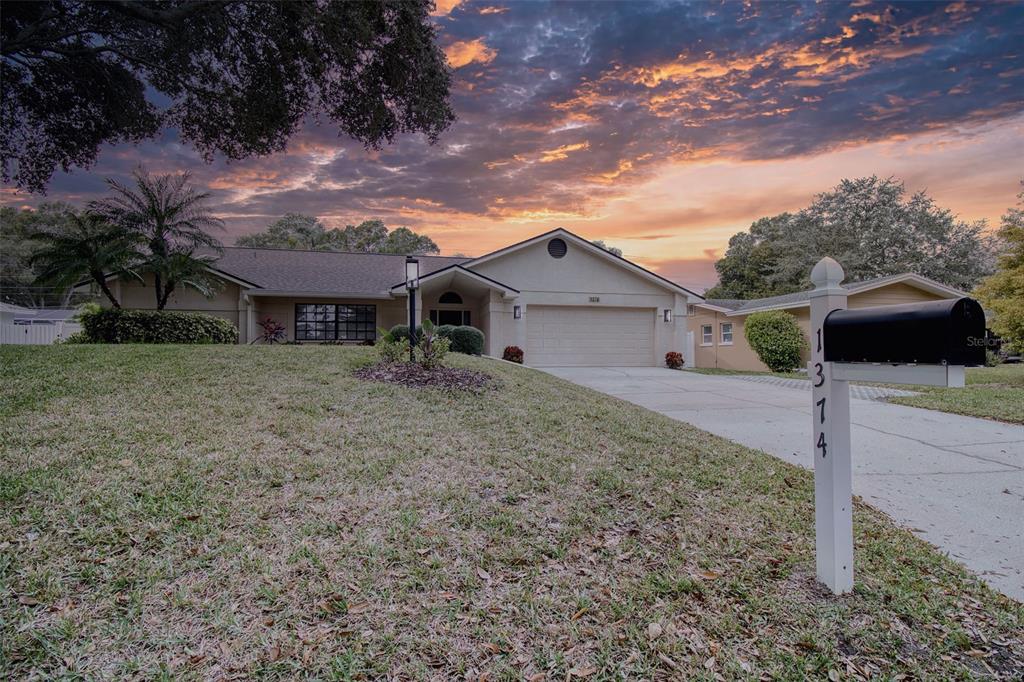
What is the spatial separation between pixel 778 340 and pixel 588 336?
6432 millimetres

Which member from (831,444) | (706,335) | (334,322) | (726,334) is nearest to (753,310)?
(726,334)

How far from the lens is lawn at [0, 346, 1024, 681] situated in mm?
2078

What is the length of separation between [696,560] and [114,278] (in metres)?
17.2

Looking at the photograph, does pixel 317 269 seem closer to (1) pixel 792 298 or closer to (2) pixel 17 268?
(1) pixel 792 298

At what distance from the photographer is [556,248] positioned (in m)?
17.2

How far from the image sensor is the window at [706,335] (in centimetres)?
2142

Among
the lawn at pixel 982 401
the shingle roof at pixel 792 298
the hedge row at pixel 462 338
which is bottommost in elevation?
the lawn at pixel 982 401

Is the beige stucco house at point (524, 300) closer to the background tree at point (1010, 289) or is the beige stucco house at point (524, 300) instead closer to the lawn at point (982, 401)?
the background tree at point (1010, 289)

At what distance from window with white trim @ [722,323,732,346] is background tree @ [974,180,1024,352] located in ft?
26.3

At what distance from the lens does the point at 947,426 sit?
6.73 meters

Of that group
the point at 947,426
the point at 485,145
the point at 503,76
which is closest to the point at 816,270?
the point at 947,426

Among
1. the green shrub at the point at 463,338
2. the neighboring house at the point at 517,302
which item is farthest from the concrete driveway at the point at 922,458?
the neighboring house at the point at 517,302

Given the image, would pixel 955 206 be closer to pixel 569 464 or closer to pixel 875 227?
pixel 875 227

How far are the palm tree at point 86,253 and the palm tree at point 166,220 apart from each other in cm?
39
